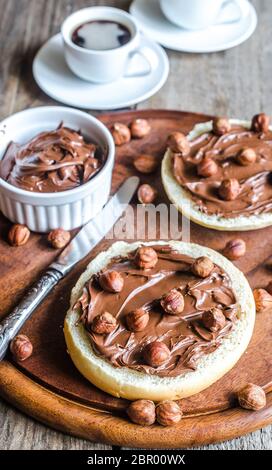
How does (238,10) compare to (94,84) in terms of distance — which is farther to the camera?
(238,10)

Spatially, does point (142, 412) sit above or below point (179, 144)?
below

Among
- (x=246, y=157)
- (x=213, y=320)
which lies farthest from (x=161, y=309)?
(x=246, y=157)

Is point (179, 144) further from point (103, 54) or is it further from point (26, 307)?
point (26, 307)

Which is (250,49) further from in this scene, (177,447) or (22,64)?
(177,447)

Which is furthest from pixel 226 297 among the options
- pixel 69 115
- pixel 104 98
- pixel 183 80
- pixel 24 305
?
pixel 183 80

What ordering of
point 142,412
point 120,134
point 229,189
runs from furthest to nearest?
point 120,134, point 229,189, point 142,412
